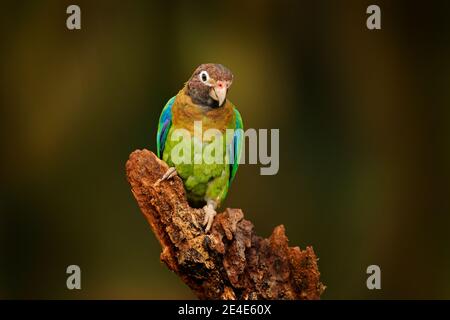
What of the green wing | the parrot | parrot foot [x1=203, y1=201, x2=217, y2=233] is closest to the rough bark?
parrot foot [x1=203, y1=201, x2=217, y2=233]

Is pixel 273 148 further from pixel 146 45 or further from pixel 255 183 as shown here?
pixel 146 45

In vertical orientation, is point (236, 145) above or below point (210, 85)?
below

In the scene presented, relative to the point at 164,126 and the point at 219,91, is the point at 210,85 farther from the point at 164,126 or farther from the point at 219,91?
the point at 164,126

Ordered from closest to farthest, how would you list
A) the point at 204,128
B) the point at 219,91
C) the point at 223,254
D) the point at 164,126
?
the point at 223,254
the point at 219,91
the point at 204,128
the point at 164,126

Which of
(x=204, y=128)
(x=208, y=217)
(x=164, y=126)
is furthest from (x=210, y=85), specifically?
(x=208, y=217)

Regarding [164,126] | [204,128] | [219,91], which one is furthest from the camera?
[164,126]

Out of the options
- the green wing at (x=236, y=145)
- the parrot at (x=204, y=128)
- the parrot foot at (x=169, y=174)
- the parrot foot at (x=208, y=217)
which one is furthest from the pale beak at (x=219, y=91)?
the parrot foot at (x=208, y=217)

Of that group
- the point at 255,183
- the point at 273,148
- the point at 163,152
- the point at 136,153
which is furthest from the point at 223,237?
the point at 255,183
